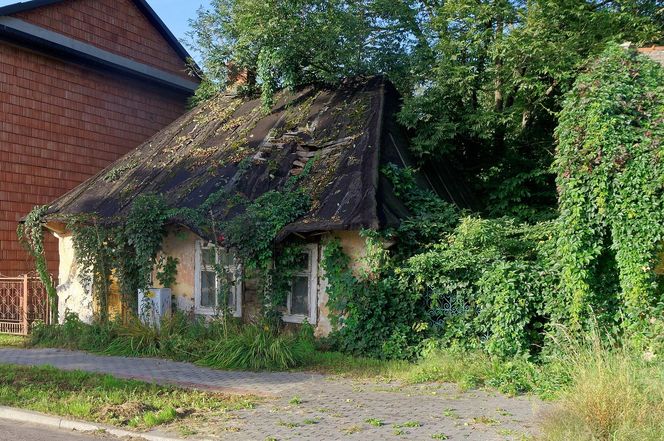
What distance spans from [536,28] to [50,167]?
13493 millimetres

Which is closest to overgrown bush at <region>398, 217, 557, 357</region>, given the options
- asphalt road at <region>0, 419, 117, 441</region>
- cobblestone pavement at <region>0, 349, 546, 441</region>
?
cobblestone pavement at <region>0, 349, 546, 441</region>

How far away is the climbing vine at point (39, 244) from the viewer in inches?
590

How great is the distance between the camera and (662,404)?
588cm

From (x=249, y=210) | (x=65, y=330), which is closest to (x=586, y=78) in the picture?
(x=249, y=210)

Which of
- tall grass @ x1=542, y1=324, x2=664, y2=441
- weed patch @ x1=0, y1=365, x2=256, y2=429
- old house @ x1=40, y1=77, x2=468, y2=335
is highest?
old house @ x1=40, y1=77, x2=468, y2=335

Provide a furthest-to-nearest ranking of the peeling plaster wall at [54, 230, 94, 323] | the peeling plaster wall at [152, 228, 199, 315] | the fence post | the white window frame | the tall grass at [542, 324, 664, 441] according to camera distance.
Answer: the fence post → the peeling plaster wall at [54, 230, 94, 323] → the peeling plaster wall at [152, 228, 199, 315] → the white window frame → the tall grass at [542, 324, 664, 441]

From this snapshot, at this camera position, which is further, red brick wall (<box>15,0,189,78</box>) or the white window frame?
red brick wall (<box>15,0,189,78</box>)

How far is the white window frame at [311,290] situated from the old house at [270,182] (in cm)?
2

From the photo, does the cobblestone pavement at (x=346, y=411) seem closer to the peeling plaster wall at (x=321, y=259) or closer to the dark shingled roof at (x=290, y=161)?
the peeling plaster wall at (x=321, y=259)

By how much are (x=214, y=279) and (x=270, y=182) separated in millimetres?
2440

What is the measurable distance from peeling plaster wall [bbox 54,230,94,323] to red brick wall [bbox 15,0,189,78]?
21.9 feet

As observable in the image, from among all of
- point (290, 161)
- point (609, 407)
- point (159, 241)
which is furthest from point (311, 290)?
point (609, 407)

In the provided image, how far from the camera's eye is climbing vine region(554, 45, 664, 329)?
357 inches

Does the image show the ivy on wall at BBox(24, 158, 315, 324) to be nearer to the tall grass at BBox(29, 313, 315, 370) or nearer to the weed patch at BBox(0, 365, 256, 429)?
the tall grass at BBox(29, 313, 315, 370)
